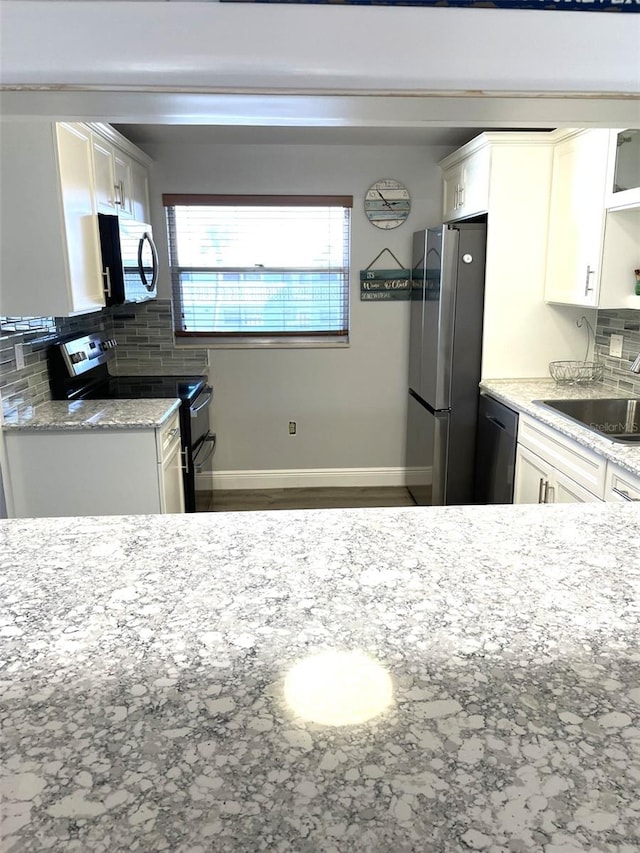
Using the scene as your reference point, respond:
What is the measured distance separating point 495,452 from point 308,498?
1514 mm

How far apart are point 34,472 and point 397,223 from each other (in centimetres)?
282

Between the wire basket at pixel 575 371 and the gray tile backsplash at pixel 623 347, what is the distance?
48mm

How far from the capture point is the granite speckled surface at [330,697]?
537 mm

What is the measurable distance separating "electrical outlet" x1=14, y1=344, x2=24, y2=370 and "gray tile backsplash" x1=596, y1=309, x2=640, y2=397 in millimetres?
2912

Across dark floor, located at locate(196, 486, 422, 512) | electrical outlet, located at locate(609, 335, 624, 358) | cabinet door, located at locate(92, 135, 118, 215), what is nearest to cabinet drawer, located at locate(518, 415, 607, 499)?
electrical outlet, located at locate(609, 335, 624, 358)

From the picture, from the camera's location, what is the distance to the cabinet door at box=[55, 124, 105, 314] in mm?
2537

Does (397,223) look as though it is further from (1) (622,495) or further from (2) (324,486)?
(1) (622,495)

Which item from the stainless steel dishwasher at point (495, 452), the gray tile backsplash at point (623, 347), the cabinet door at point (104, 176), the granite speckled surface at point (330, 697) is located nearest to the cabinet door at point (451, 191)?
the gray tile backsplash at point (623, 347)

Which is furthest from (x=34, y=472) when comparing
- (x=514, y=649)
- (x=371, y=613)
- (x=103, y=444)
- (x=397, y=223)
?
(x=397, y=223)

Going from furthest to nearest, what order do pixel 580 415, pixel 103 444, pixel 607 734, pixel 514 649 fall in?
pixel 580 415 → pixel 103 444 → pixel 514 649 → pixel 607 734

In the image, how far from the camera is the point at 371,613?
86 centimetres

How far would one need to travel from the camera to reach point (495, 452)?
131 inches

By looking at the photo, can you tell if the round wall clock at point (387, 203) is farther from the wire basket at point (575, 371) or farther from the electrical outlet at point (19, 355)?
the electrical outlet at point (19, 355)

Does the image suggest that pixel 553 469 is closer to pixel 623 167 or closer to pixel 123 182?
pixel 623 167
